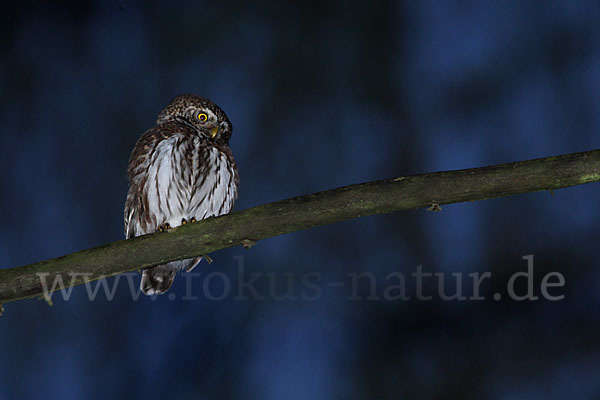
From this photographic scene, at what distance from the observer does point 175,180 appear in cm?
383

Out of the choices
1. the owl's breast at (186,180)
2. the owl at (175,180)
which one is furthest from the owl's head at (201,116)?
the owl's breast at (186,180)

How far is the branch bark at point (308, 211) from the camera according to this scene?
7.73 feet

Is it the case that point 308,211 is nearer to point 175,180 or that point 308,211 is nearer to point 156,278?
point 175,180

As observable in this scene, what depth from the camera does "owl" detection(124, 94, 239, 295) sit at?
3834 millimetres

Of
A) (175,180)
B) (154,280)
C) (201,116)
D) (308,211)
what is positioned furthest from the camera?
(201,116)

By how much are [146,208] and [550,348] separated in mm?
3360

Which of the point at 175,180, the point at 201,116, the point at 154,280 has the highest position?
the point at 201,116

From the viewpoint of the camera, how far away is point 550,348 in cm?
503

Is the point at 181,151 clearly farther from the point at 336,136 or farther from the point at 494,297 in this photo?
the point at 494,297

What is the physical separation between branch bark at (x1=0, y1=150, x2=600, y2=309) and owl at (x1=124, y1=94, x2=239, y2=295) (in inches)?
43.4

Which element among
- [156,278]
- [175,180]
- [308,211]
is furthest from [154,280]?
[308,211]

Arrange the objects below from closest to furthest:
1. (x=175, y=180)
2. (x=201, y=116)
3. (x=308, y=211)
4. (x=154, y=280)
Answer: (x=308, y=211) < (x=175, y=180) < (x=154, y=280) < (x=201, y=116)

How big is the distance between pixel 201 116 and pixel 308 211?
1.99m

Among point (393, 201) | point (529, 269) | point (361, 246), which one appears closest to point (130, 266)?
point (393, 201)
